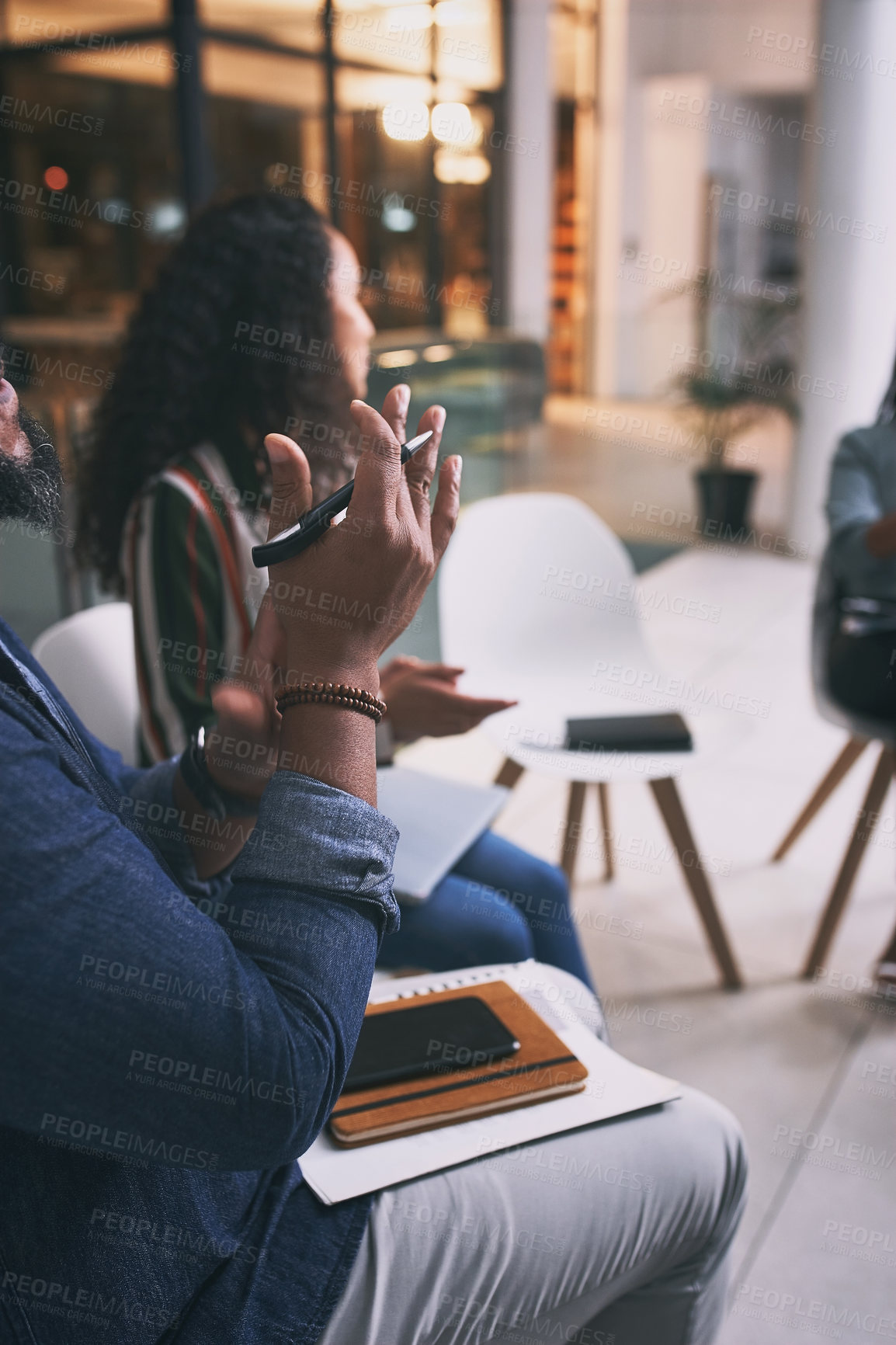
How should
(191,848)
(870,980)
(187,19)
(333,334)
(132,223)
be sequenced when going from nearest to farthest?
1. (191,848)
2. (333,334)
3. (870,980)
4. (187,19)
5. (132,223)

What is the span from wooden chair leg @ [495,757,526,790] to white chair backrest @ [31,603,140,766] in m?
0.82

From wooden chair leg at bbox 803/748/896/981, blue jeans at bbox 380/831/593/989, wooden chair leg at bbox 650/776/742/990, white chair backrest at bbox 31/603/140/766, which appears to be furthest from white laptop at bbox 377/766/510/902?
wooden chair leg at bbox 803/748/896/981

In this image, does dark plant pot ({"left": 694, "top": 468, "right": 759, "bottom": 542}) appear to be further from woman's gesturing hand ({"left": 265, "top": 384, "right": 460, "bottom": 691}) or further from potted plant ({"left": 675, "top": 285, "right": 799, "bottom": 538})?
woman's gesturing hand ({"left": 265, "top": 384, "right": 460, "bottom": 691})

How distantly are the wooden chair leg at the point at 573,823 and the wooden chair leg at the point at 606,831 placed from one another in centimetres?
11

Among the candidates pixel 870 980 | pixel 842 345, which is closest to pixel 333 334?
pixel 870 980

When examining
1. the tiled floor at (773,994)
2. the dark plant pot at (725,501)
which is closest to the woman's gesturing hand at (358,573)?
the tiled floor at (773,994)

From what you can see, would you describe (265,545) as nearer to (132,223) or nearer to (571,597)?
(571,597)

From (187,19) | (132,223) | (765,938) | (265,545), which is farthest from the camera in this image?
(132,223)

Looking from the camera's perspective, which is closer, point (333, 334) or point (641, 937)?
point (333, 334)

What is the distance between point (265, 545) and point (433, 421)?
224mm

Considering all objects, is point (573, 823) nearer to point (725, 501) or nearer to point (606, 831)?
point (606, 831)

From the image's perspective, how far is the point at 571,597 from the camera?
2449 mm

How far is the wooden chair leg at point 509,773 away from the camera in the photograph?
2.17 meters

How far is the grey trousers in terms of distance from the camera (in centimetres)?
85
